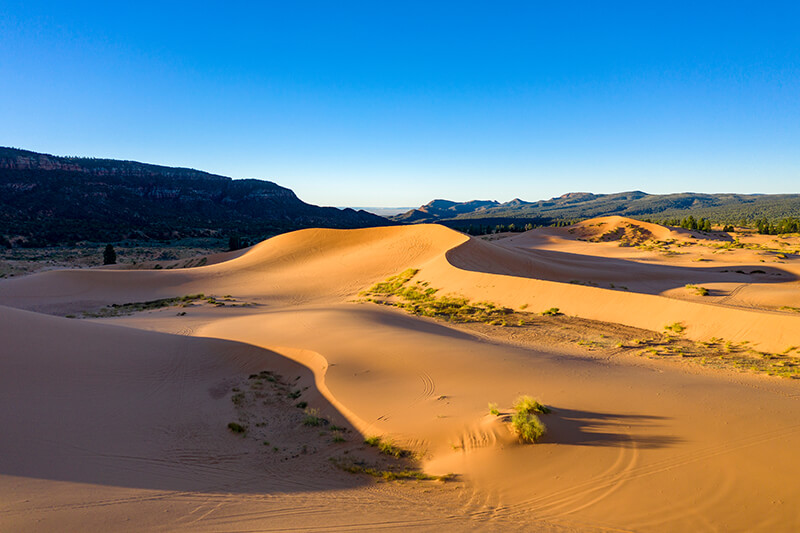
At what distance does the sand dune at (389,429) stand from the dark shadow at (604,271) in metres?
10.1

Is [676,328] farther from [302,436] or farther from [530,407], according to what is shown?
[302,436]

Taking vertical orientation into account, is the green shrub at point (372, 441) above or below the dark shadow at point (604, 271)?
below

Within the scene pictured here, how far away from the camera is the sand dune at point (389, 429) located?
4.62 meters

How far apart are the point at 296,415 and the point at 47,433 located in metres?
4.14

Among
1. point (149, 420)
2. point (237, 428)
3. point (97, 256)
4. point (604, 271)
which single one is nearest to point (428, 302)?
point (237, 428)

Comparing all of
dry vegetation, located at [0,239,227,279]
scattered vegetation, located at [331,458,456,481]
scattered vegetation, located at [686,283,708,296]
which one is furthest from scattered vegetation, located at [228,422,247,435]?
dry vegetation, located at [0,239,227,279]

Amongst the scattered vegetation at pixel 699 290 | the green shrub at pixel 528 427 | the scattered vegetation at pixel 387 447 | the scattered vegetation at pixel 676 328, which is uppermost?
the scattered vegetation at pixel 699 290

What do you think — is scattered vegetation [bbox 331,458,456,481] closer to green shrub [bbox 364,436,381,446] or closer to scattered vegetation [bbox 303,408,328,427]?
green shrub [bbox 364,436,381,446]

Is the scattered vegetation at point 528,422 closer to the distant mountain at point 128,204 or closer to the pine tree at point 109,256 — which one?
the pine tree at point 109,256

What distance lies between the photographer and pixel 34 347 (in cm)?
884

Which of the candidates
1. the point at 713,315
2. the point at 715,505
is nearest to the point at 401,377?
the point at 715,505

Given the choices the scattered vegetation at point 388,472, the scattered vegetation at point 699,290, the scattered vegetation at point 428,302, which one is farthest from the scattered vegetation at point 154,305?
the scattered vegetation at point 699,290

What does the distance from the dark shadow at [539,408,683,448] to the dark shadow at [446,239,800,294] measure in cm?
1846

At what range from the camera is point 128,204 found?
8231 centimetres
